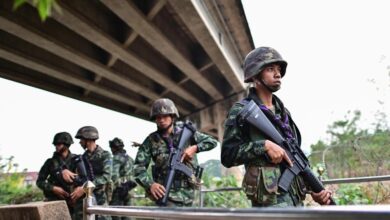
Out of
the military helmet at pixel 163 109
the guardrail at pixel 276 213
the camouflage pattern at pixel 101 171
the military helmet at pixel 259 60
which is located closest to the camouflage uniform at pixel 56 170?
the camouflage pattern at pixel 101 171

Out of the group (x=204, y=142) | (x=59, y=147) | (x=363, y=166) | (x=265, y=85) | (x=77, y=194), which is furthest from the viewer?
(x=363, y=166)

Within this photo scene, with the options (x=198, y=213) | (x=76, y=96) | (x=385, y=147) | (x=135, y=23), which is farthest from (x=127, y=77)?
(x=198, y=213)

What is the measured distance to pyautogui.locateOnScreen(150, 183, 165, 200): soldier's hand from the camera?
3799 mm

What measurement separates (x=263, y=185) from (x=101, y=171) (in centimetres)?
388

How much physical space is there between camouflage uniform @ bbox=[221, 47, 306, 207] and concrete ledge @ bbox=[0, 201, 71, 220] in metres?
1.32

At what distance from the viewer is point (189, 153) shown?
13.3ft

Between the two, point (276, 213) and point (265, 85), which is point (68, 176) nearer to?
point (265, 85)

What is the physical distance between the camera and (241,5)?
8344mm

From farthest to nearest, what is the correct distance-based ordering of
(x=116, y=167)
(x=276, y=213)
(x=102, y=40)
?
(x=116, y=167) < (x=102, y=40) < (x=276, y=213)

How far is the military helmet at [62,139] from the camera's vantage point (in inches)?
256

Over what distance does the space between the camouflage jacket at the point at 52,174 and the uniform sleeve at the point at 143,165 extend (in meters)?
2.27

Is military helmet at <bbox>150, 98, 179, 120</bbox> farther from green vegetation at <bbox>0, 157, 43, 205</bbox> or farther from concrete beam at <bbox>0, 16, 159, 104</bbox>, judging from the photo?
green vegetation at <bbox>0, 157, 43, 205</bbox>

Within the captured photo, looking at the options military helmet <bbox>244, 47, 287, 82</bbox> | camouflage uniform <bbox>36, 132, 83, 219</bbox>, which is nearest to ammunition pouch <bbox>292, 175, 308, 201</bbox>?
military helmet <bbox>244, 47, 287, 82</bbox>

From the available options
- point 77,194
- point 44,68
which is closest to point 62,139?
point 77,194
